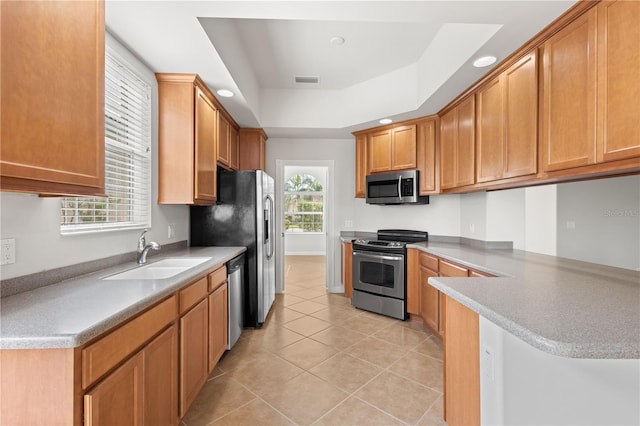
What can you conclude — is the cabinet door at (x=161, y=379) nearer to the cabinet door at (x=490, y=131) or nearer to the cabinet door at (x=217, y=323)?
the cabinet door at (x=217, y=323)

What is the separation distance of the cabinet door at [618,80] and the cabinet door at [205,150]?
2771 millimetres

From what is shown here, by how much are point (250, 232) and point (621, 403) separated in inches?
114

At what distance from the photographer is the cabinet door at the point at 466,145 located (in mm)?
2777

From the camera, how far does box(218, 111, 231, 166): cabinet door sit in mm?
3221

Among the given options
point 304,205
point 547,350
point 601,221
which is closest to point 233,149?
point 547,350

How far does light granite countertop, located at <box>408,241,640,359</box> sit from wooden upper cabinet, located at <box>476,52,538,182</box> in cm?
75

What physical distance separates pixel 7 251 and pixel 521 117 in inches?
123

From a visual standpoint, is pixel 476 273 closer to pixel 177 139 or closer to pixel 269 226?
pixel 269 226

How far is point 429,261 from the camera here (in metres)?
3.08

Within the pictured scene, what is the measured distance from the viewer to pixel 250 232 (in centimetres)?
321

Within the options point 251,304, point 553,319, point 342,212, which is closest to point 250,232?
point 251,304

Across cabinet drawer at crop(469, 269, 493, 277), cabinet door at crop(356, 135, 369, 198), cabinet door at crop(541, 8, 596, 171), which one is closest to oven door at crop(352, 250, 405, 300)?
cabinet door at crop(356, 135, 369, 198)

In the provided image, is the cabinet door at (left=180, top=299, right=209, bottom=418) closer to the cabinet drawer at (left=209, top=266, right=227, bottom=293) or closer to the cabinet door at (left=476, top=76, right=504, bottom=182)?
the cabinet drawer at (left=209, top=266, right=227, bottom=293)

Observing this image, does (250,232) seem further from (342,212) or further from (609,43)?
(609,43)
